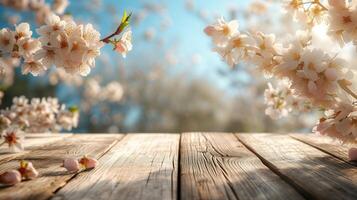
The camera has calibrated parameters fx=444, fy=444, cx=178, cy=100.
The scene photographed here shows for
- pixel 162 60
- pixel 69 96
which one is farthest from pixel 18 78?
pixel 162 60

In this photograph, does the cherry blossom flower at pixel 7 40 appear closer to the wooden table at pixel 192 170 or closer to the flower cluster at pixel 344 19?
the wooden table at pixel 192 170

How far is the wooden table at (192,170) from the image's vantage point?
119 cm

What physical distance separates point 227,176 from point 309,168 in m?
0.34

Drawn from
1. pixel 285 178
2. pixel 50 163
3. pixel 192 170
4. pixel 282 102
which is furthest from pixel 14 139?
pixel 282 102

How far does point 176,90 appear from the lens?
44.2 feet

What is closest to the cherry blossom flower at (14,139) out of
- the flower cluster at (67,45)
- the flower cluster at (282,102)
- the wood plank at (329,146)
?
the flower cluster at (67,45)

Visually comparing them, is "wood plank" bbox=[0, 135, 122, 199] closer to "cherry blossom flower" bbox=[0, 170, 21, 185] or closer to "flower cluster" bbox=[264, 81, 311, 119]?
"cherry blossom flower" bbox=[0, 170, 21, 185]

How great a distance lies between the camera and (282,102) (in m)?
2.77

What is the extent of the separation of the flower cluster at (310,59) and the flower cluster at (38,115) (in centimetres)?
196

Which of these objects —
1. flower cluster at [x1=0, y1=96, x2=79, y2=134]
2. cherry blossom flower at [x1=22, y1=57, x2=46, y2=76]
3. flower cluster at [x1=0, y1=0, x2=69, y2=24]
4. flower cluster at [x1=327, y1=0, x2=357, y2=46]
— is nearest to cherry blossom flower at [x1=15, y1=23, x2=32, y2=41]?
cherry blossom flower at [x1=22, y1=57, x2=46, y2=76]

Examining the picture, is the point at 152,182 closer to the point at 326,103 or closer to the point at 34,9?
the point at 326,103

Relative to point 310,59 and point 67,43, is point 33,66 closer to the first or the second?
point 67,43

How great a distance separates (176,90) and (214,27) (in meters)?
11.7

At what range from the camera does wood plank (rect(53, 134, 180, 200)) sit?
46.2 inches
